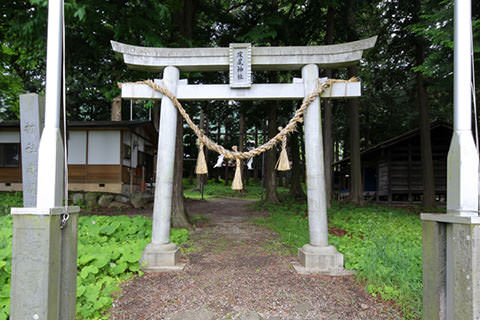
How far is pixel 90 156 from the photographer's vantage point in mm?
→ 13031

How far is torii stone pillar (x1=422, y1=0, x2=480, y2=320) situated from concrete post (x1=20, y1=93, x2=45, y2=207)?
554cm

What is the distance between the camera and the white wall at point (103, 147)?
42.6ft

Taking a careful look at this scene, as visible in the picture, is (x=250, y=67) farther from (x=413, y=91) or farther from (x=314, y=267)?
(x=413, y=91)

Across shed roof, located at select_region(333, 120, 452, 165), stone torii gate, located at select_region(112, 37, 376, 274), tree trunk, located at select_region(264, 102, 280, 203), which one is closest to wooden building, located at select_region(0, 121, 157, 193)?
tree trunk, located at select_region(264, 102, 280, 203)

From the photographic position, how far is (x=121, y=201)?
12.2m

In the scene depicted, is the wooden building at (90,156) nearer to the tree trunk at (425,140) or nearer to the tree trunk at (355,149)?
the tree trunk at (355,149)

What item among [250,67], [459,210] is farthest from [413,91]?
[459,210]

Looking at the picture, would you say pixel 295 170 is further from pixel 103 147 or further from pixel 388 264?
pixel 388 264

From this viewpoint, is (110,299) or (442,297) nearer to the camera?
(442,297)

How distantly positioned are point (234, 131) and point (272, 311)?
2906 cm

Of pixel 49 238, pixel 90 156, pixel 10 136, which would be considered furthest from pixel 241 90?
pixel 10 136

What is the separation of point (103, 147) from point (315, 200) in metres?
11.3

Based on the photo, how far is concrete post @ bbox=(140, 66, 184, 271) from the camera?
4.69 m

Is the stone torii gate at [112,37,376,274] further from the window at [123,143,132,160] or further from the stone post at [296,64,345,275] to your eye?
the window at [123,143,132,160]
